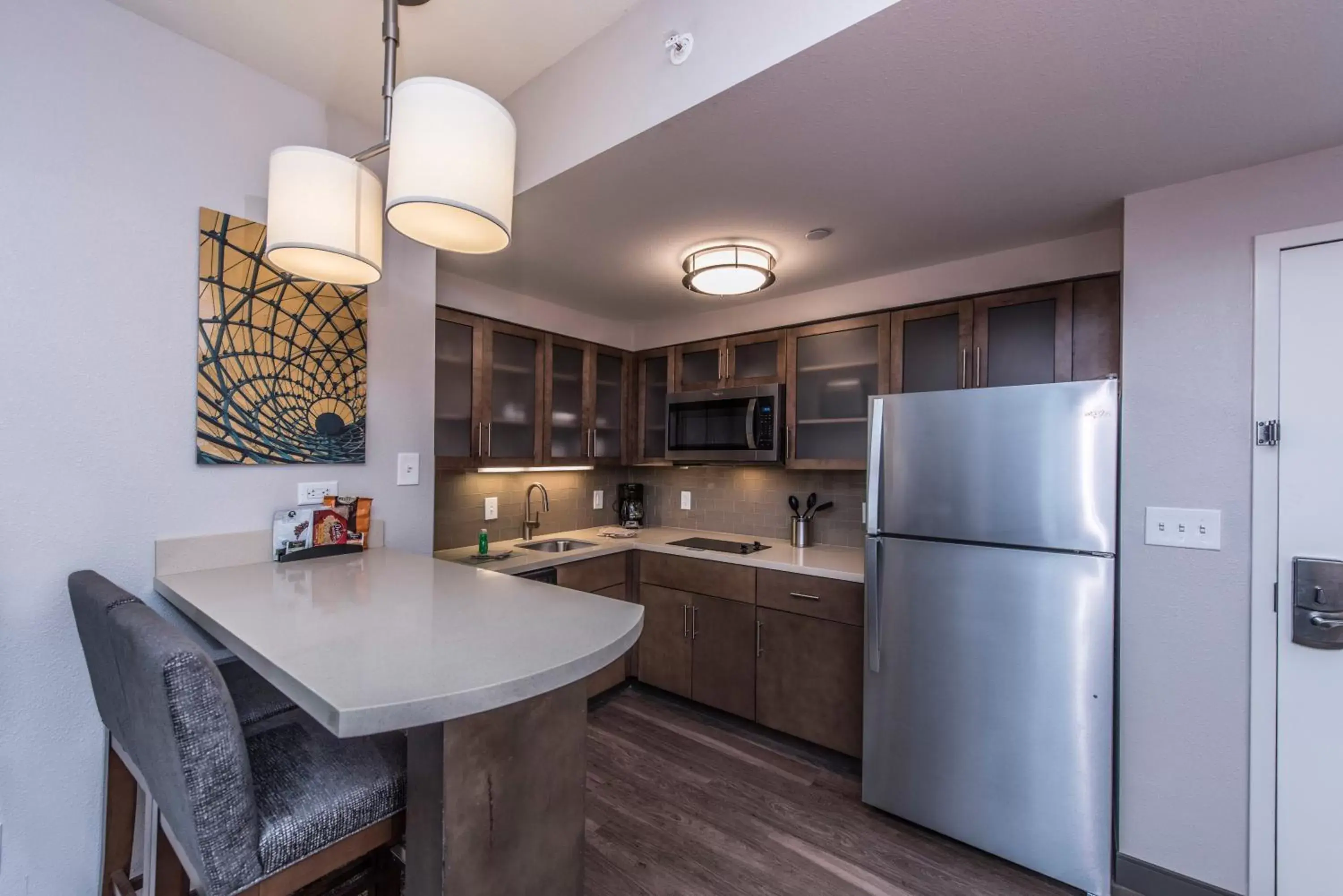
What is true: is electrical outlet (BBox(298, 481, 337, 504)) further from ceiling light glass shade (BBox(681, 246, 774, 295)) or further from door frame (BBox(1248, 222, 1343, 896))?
door frame (BBox(1248, 222, 1343, 896))

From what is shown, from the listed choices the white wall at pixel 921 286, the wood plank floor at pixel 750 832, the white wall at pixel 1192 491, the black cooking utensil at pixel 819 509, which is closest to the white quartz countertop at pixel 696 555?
the black cooking utensil at pixel 819 509

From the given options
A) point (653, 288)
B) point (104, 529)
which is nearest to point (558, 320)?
point (653, 288)

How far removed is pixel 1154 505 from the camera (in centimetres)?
171

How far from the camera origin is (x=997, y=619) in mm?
1821

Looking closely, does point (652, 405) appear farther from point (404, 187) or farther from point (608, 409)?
point (404, 187)

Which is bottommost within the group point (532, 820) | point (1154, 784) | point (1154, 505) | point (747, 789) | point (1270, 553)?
point (747, 789)

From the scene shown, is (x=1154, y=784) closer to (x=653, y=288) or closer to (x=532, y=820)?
(x=532, y=820)

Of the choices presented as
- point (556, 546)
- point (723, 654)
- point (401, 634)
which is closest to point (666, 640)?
Result: point (723, 654)

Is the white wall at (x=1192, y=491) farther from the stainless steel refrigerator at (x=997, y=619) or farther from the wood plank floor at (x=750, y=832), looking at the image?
the wood plank floor at (x=750, y=832)

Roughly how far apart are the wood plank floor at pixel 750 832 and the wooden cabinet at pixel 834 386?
1398 mm

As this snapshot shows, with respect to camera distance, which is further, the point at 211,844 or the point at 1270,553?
the point at 1270,553

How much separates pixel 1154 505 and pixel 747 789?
69.7 inches

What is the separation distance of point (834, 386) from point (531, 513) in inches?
73.4

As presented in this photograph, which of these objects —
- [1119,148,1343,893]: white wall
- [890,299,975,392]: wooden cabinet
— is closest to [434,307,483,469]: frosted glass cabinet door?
[890,299,975,392]: wooden cabinet
